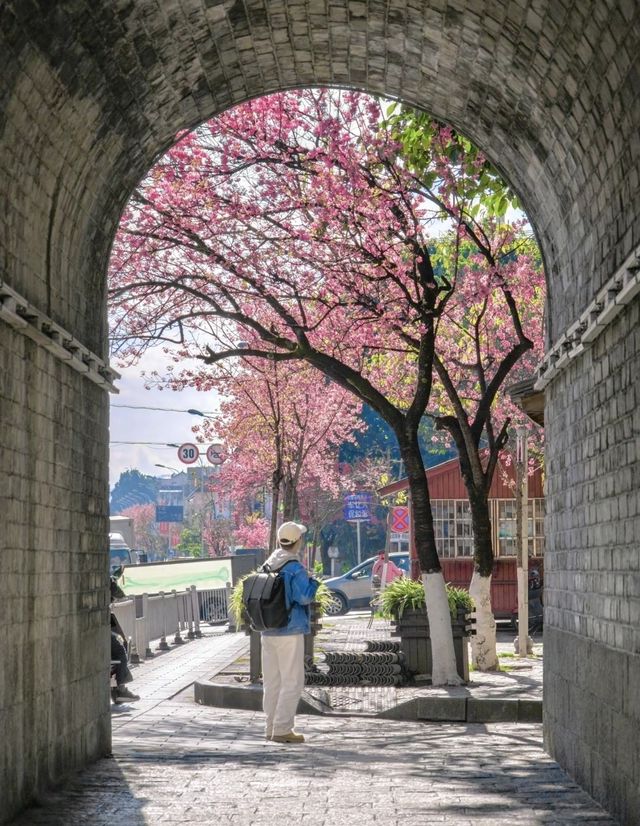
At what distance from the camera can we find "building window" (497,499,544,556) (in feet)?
103

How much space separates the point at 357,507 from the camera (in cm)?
7250

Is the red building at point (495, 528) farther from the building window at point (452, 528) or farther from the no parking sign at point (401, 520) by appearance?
the no parking sign at point (401, 520)

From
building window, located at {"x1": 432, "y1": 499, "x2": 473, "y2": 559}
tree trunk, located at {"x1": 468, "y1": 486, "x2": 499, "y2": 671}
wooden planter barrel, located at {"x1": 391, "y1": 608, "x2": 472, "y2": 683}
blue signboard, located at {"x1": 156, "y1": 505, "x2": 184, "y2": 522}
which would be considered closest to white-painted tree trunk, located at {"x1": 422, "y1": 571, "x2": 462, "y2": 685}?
wooden planter barrel, located at {"x1": 391, "y1": 608, "x2": 472, "y2": 683}

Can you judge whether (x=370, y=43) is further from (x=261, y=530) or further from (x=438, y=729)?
(x=261, y=530)

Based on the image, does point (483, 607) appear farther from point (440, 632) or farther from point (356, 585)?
point (356, 585)

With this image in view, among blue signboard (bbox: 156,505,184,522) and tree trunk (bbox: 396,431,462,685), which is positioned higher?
blue signboard (bbox: 156,505,184,522)

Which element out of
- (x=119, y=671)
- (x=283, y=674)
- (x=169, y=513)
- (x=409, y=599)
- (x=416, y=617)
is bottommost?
(x=119, y=671)

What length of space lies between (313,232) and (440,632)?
5623 millimetres

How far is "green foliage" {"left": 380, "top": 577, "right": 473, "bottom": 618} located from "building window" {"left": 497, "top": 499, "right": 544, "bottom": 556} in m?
13.4

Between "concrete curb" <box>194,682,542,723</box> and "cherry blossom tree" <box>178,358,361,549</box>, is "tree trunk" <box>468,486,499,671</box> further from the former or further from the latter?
"cherry blossom tree" <box>178,358,361,549</box>

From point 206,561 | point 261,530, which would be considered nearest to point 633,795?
point 206,561

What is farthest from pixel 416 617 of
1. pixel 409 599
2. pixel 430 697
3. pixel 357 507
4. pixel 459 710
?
pixel 357 507

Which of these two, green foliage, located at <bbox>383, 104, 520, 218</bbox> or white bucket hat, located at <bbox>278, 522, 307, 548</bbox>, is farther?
green foliage, located at <bbox>383, 104, 520, 218</bbox>

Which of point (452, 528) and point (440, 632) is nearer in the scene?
point (440, 632)
